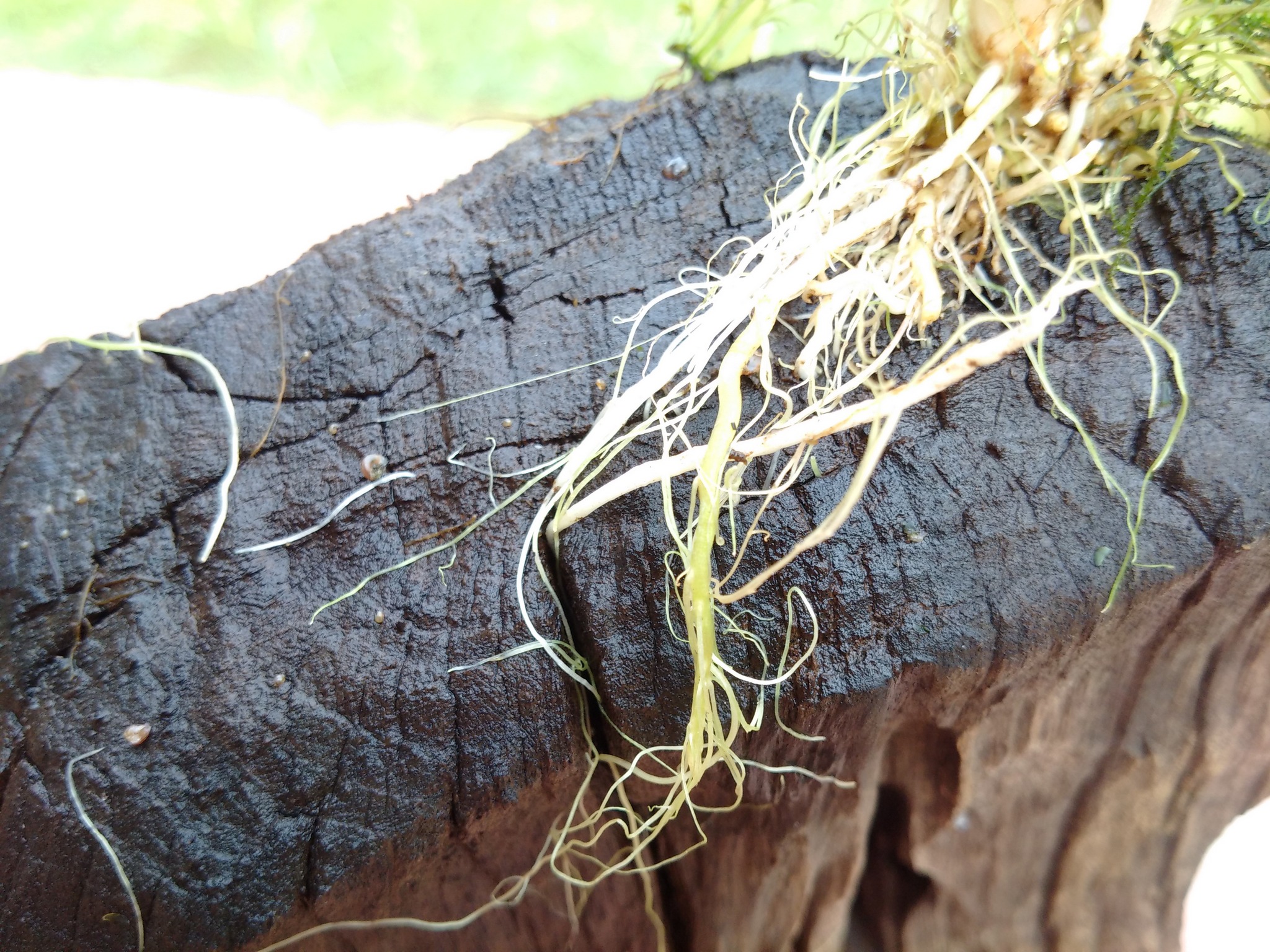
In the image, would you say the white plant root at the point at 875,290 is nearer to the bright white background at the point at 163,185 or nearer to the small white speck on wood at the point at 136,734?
the small white speck on wood at the point at 136,734

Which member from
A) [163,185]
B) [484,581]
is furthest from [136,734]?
[163,185]

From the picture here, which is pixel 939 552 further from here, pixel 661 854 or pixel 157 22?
pixel 157 22

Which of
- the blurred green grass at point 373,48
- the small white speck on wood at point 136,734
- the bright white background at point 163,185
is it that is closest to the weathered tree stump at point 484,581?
the small white speck on wood at point 136,734

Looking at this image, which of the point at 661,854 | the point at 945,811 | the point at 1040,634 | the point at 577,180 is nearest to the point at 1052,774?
the point at 945,811

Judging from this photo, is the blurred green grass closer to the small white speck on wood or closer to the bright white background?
the bright white background

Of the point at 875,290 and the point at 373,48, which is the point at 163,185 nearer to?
the point at 373,48

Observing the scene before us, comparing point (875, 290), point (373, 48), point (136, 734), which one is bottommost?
point (136, 734)
